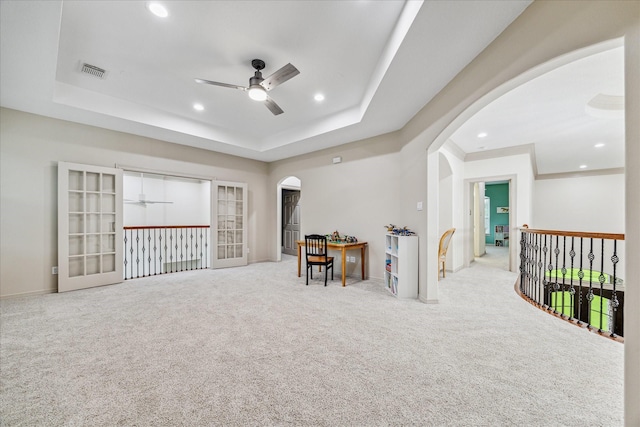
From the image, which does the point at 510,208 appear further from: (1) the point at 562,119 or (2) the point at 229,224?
(2) the point at 229,224

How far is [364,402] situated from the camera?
5.11ft

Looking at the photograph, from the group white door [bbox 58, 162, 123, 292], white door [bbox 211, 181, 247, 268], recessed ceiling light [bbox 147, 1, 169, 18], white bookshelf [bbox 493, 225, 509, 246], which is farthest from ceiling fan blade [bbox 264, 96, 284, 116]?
white bookshelf [bbox 493, 225, 509, 246]

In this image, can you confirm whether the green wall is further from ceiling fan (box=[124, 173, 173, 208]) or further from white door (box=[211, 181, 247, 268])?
ceiling fan (box=[124, 173, 173, 208])

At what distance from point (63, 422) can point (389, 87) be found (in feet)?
12.9

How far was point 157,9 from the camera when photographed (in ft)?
7.02

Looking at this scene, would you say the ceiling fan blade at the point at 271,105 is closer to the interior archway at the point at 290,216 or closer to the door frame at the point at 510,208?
the interior archway at the point at 290,216

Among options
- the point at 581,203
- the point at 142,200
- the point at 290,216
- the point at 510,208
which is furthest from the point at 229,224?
the point at 581,203

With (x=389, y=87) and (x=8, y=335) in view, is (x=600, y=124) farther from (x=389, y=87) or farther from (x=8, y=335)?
(x=8, y=335)

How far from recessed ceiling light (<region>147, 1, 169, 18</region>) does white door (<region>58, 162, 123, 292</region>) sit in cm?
324

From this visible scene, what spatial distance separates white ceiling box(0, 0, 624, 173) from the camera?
2090 millimetres

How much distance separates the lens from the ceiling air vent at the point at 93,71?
298 cm

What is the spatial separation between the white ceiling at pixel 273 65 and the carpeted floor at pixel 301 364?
2.80m

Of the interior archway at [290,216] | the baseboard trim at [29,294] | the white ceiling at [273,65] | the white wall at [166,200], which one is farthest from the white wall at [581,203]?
the baseboard trim at [29,294]

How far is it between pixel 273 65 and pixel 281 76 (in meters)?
0.48
